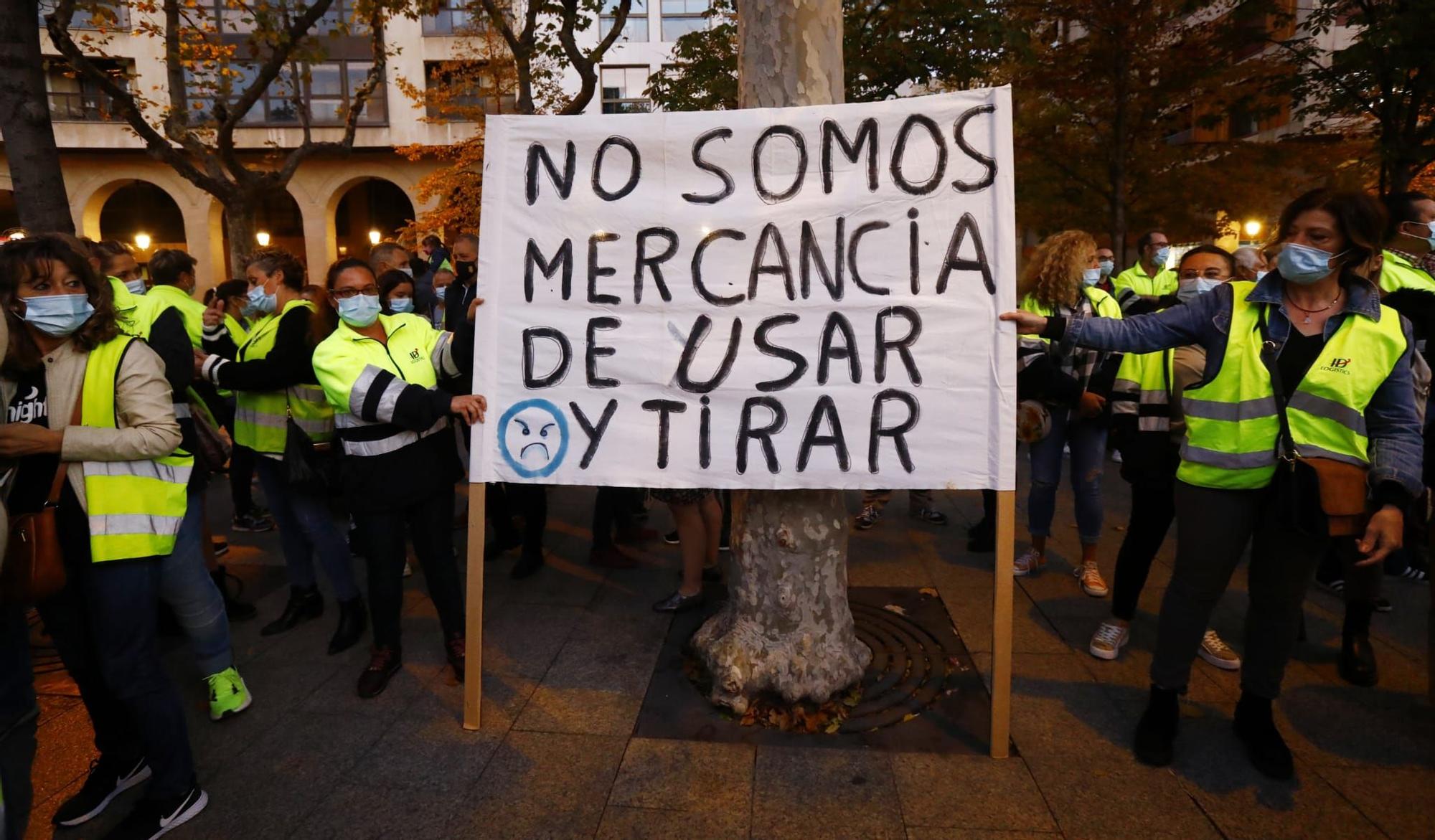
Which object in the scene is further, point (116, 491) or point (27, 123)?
point (27, 123)

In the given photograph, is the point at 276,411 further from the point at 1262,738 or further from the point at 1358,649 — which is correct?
the point at 1358,649

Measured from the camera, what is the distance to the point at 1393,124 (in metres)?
9.11

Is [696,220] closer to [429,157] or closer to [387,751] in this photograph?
[387,751]

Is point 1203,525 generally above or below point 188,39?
below

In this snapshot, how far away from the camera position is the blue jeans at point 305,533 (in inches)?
152

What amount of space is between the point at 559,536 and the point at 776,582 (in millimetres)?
2684

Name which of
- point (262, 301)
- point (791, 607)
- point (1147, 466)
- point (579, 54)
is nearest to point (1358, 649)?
point (1147, 466)

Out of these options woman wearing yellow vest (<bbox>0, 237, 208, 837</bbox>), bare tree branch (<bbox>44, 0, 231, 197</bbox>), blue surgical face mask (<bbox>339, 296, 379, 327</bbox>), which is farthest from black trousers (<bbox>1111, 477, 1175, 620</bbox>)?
bare tree branch (<bbox>44, 0, 231, 197</bbox>)

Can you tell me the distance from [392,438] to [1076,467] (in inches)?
134

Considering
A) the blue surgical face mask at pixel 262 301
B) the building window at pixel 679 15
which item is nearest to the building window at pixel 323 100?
the building window at pixel 679 15

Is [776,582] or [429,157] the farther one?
[429,157]

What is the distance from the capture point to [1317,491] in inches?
94.5

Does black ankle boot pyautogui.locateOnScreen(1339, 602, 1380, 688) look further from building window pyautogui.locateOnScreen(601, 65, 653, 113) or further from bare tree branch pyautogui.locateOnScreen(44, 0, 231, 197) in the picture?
building window pyautogui.locateOnScreen(601, 65, 653, 113)

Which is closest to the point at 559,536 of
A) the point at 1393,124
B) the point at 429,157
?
the point at 1393,124
